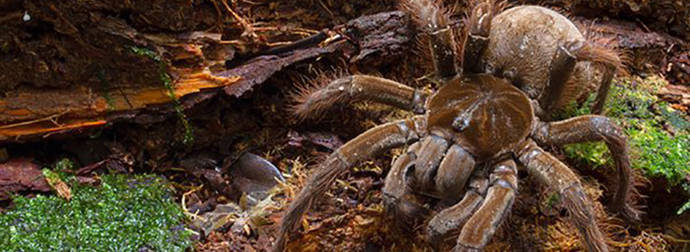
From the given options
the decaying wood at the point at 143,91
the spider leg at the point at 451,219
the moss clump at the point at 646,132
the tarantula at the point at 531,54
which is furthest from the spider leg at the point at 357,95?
the moss clump at the point at 646,132

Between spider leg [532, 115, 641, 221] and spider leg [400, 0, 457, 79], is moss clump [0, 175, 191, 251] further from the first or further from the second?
spider leg [532, 115, 641, 221]

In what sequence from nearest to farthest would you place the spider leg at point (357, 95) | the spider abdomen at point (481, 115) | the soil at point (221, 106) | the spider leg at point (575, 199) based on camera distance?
1. the spider leg at point (575, 199)
2. the soil at point (221, 106)
3. the spider abdomen at point (481, 115)
4. the spider leg at point (357, 95)

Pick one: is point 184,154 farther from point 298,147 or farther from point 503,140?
point 503,140

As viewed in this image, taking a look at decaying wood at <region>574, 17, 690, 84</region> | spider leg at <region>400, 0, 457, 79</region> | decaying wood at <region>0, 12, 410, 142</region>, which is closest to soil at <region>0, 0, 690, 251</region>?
decaying wood at <region>0, 12, 410, 142</region>

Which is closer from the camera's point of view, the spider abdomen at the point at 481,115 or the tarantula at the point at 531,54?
the spider abdomen at the point at 481,115

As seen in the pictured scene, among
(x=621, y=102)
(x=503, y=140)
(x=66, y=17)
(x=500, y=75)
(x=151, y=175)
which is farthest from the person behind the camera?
(x=621, y=102)

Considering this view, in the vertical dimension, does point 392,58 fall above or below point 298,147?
above

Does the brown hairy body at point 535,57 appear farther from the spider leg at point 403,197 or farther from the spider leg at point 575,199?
the spider leg at point 403,197

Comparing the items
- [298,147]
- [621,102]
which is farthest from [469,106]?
[621,102]
